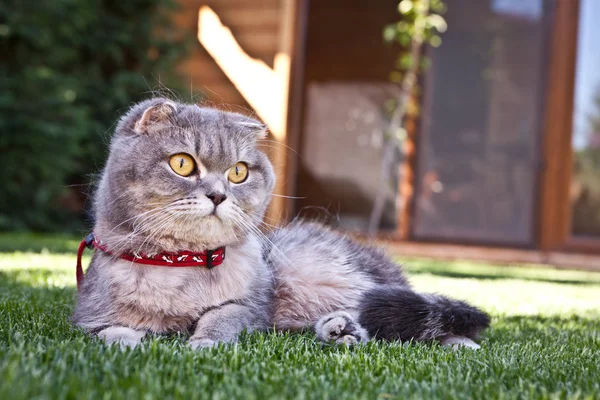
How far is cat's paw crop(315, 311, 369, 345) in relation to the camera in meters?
1.60

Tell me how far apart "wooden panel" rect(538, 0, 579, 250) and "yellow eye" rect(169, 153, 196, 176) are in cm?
562

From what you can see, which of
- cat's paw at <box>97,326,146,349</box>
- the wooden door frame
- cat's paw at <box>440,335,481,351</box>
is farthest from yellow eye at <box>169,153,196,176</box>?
the wooden door frame

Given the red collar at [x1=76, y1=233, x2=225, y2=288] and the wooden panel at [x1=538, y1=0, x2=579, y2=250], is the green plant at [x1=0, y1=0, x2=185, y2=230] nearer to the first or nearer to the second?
the red collar at [x1=76, y1=233, x2=225, y2=288]

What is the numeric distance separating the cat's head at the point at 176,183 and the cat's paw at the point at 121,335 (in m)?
0.21

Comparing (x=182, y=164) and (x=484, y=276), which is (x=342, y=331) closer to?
(x=182, y=164)

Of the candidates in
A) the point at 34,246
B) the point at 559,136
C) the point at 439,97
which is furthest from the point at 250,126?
the point at 559,136

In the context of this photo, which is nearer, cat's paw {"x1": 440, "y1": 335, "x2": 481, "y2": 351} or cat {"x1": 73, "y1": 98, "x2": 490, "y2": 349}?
cat {"x1": 73, "y1": 98, "x2": 490, "y2": 349}

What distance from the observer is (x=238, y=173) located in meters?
1.65

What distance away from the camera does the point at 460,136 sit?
656 cm

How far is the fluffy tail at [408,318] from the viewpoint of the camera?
1681 mm

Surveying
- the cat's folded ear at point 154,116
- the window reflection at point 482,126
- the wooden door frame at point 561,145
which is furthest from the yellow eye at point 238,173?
the wooden door frame at point 561,145

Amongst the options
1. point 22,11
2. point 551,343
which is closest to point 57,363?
point 551,343

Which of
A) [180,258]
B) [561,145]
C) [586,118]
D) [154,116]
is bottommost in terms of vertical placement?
[180,258]

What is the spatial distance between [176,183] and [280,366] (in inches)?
21.2
